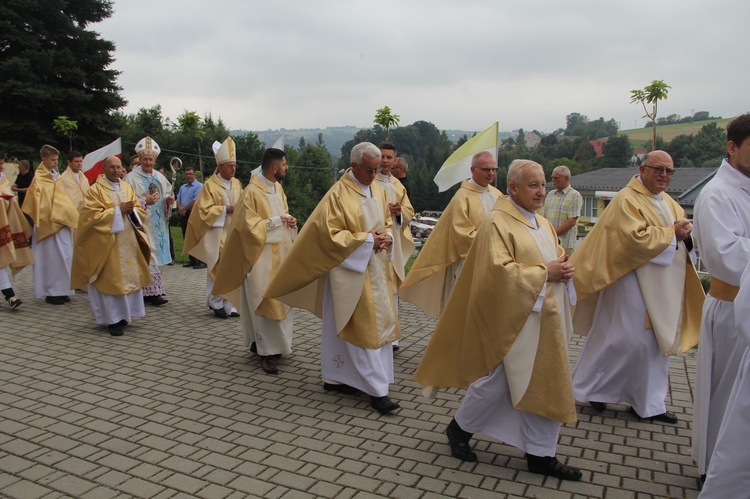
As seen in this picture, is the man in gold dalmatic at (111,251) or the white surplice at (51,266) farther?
the white surplice at (51,266)

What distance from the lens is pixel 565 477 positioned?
14.0ft

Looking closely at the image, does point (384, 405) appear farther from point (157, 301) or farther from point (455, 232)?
point (157, 301)

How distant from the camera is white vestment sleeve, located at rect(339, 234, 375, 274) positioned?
5.57 m

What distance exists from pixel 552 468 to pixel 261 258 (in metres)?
3.80

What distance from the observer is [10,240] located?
968 centimetres

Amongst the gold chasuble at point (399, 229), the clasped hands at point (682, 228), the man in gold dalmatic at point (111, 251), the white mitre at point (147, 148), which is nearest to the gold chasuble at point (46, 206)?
the white mitre at point (147, 148)

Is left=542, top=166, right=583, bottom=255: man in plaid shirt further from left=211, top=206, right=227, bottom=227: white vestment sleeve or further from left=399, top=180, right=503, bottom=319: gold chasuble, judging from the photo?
left=211, top=206, right=227, bottom=227: white vestment sleeve

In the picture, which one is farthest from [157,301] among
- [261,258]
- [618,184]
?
[618,184]

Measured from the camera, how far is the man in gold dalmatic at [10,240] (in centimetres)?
959

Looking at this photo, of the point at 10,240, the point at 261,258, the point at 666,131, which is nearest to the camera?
the point at 261,258

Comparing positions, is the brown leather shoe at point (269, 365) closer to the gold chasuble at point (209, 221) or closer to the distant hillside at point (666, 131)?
the gold chasuble at point (209, 221)

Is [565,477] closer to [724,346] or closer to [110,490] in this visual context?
[724,346]

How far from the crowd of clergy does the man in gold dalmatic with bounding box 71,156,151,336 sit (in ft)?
0.07

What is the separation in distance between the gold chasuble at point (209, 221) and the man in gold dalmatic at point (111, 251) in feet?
3.06
